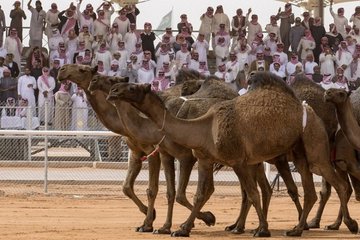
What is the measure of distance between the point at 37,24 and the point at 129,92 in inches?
762

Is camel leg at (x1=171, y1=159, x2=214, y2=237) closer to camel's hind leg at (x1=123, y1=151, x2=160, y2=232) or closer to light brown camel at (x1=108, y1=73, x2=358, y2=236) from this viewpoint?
light brown camel at (x1=108, y1=73, x2=358, y2=236)

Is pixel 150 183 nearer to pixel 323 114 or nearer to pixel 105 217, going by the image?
pixel 105 217

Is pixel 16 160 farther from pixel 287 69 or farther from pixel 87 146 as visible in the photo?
pixel 287 69

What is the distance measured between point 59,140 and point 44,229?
9124mm

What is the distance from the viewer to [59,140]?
84.6 ft

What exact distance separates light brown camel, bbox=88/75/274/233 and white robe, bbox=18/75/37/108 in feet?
43.5

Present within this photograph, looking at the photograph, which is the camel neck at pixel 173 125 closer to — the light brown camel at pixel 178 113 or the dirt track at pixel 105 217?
the light brown camel at pixel 178 113

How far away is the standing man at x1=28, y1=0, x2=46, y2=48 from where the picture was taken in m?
34.4

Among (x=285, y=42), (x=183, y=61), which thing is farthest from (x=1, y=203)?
(x=285, y=42)

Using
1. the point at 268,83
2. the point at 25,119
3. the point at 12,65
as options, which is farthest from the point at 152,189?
the point at 12,65

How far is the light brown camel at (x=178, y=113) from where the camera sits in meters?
16.2

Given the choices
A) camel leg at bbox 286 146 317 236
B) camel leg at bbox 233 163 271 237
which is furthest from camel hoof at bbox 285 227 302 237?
camel leg at bbox 233 163 271 237

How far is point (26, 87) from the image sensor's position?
30906mm

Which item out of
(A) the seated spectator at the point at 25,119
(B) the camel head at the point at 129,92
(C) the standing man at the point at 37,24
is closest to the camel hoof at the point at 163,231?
(B) the camel head at the point at 129,92
